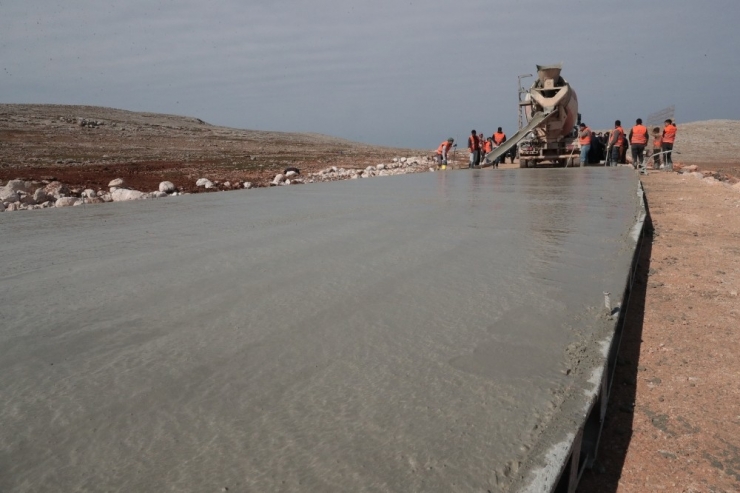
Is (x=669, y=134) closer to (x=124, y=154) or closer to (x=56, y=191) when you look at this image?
(x=56, y=191)

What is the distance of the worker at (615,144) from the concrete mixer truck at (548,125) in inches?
37.6

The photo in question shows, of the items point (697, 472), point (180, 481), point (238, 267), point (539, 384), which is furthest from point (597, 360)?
point (238, 267)

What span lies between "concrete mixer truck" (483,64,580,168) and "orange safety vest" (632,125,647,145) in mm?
1319

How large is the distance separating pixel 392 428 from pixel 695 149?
31.7m

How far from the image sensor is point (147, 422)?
4.75 ft

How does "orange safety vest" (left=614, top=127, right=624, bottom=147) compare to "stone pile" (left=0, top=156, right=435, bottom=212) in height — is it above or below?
above

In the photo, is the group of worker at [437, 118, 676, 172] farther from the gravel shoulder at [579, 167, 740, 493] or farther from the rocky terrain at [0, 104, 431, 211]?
the gravel shoulder at [579, 167, 740, 493]

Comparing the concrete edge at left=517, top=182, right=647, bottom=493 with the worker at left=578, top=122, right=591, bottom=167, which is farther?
the worker at left=578, top=122, right=591, bottom=167

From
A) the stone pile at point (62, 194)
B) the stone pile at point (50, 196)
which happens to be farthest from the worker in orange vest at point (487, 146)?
the stone pile at point (50, 196)

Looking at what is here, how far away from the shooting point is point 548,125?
520 inches

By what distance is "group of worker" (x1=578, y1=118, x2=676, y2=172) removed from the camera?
1275cm

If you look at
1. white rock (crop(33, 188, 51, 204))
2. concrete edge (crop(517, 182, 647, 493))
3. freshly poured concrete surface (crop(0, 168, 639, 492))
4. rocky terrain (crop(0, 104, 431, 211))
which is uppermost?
rocky terrain (crop(0, 104, 431, 211))

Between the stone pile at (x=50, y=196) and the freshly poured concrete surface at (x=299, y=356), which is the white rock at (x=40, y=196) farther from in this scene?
the freshly poured concrete surface at (x=299, y=356)

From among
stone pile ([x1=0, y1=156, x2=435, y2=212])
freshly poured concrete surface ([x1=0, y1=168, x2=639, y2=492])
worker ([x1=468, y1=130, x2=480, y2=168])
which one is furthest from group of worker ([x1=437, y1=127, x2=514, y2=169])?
freshly poured concrete surface ([x1=0, y1=168, x2=639, y2=492])
